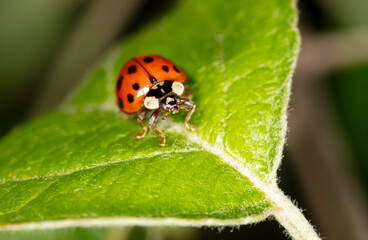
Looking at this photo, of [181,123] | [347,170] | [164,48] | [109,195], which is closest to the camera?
[109,195]

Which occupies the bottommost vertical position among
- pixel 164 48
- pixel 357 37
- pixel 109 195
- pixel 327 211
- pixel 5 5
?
pixel 327 211

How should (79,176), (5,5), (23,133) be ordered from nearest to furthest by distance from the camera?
1. (79,176)
2. (23,133)
3. (5,5)

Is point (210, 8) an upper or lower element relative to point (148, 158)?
upper

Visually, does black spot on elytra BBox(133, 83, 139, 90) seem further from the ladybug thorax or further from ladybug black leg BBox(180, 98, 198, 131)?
ladybug black leg BBox(180, 98, 198, 131)

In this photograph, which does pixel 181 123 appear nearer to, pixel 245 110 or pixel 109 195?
pixel 245 110

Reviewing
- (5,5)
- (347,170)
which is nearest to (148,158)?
(347,170)

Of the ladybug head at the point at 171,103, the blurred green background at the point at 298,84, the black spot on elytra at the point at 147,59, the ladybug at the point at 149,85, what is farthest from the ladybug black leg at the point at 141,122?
the blurred green background at the point at 298,84

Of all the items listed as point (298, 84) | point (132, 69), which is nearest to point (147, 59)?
point (132, 69)
